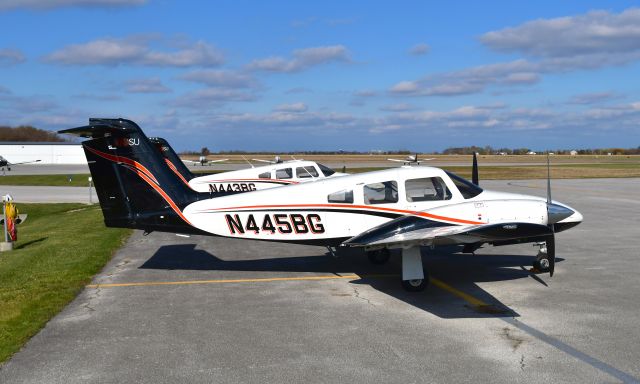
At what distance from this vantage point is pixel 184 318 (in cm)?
884

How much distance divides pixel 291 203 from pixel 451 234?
3.49 m

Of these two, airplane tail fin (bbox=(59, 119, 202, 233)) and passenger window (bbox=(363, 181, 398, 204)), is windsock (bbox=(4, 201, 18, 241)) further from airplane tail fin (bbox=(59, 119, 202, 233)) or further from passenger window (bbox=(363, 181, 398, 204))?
passenger window (bbox=(363, 181, 398, 204))

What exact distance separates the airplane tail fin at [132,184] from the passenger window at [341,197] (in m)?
2.91

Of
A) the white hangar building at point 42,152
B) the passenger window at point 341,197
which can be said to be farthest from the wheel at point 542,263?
the white hangar building at point 42,152

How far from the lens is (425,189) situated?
36.8 feet

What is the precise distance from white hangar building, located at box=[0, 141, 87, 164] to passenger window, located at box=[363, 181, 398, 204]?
99.7m

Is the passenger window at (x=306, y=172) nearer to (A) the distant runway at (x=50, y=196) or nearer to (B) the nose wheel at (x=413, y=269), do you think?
(B) the nose wheel at (x=413, y=269)

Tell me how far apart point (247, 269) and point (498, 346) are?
6689 mm

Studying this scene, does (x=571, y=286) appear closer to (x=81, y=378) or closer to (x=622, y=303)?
(x=622, y=303)

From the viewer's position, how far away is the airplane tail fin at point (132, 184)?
11.4 metres

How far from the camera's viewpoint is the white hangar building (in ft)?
327

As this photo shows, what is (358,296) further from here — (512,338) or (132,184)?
(132,184)

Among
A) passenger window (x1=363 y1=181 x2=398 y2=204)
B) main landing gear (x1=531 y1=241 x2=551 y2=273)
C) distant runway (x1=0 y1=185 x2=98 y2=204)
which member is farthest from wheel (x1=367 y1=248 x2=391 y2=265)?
distant runway (x1=0 y1=185 x2=98 y2=204)

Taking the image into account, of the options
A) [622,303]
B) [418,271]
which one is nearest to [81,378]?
[418,271]
